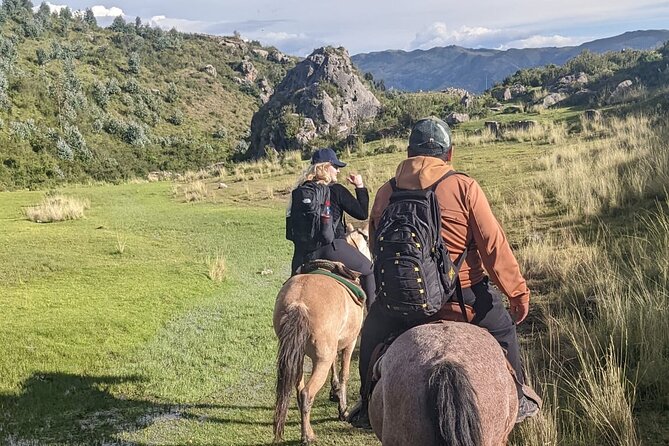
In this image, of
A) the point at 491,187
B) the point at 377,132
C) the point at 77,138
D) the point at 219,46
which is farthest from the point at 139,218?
the point at 219,46

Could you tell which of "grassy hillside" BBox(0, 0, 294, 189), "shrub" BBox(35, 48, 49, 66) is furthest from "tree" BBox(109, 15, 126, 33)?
"shrub" BBox(35, 48, 49, 66)

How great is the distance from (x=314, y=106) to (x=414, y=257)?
37.5 metres

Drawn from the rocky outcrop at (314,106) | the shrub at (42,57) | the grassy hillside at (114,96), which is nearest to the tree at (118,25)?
the grassy hillside at (114,96)

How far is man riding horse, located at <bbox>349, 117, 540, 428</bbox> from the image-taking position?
3100 mm

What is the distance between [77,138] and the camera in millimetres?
38406

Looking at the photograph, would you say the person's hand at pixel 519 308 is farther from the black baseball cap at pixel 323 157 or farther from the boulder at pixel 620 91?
the boulder at pixel 620 91

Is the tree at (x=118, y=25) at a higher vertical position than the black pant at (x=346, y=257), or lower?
higher

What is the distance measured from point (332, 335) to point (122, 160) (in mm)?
39960

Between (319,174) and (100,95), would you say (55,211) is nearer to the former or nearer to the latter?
(319,174)

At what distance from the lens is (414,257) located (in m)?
2.92

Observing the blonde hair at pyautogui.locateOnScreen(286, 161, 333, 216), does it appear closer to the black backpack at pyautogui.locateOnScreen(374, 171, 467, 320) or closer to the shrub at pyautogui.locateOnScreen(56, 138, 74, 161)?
the black backpack at pyautogui.locateOnScreen(374, 171, 467, 320)

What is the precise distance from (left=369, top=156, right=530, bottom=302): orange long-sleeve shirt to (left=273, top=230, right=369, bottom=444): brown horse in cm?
156

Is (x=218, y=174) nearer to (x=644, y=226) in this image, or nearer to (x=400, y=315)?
(x=644, y=226)

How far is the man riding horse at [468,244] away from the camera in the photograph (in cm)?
310
